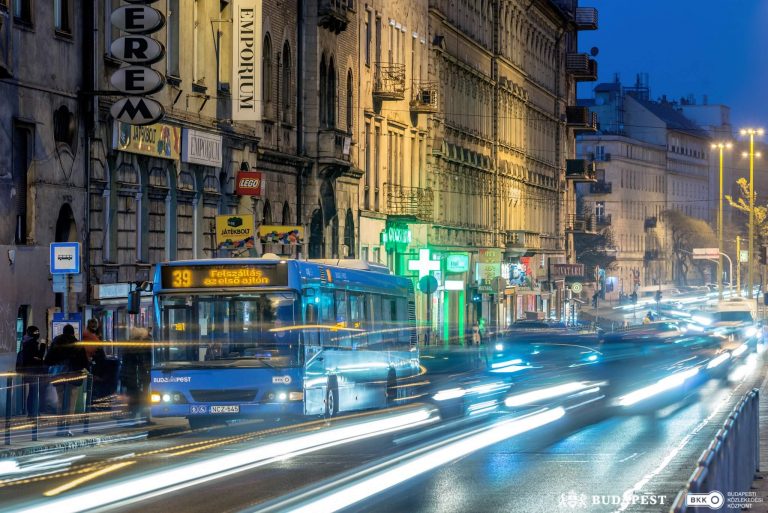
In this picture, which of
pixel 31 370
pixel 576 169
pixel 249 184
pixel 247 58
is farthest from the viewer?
pixel 576 169

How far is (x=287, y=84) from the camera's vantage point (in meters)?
49.6

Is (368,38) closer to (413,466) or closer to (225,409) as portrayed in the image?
(225,409)

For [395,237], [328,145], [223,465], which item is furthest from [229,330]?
[395,237]

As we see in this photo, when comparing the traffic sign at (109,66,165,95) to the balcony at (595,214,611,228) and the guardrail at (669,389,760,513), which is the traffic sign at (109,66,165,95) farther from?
the balcony at (595,214,611,228)

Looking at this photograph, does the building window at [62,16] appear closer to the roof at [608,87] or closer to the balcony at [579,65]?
the balcony at [579,65]

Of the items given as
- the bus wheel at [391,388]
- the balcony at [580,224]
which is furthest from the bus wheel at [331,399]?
the balcony at [580,224]

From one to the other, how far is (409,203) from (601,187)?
88.3 m

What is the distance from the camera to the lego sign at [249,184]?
43.9 metres

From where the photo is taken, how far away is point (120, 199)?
120 ft

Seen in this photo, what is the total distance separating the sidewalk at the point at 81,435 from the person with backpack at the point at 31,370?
0.31 metres

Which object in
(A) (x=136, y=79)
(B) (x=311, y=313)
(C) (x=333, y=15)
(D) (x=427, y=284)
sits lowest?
(B) (x=311, y=313)

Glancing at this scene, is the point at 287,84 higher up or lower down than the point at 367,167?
higher up

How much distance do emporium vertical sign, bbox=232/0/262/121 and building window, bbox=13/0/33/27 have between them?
36.4ft

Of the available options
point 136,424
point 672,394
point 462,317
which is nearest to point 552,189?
point 462,317
